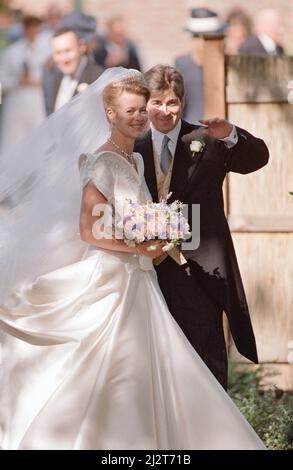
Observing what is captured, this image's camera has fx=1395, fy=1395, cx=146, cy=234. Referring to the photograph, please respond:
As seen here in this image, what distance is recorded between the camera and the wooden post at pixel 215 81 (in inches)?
342

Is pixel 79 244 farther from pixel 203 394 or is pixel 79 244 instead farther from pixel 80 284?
pixel 203 394

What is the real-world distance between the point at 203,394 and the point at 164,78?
64.6 inches

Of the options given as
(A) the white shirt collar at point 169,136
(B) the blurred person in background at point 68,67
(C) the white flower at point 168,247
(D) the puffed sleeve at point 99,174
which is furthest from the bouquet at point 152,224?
(B) the blurred person in background at point 68,67

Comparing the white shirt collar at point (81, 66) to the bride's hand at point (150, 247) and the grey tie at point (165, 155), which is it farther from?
the bride's hand at point (150, 247)

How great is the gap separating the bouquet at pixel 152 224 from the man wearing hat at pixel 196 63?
249 centimetres

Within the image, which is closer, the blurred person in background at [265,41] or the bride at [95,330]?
the bride at [95,330]

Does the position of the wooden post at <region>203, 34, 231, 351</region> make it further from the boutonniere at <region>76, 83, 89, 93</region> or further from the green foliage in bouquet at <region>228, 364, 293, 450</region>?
the boutonniere at <region>76, 83, 89, 93</region>

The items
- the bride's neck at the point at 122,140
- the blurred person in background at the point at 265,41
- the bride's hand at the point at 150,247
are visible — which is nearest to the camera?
the bride's hand at the point at 150,247

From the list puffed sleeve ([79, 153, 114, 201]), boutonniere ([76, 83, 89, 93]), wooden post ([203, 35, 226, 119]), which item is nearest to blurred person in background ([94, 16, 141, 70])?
boutonniere ([76, 83, 89, 93])

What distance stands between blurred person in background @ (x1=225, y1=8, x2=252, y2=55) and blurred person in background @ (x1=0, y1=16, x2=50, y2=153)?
1628 mm

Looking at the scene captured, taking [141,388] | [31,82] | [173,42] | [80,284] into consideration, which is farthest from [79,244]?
[173,42]

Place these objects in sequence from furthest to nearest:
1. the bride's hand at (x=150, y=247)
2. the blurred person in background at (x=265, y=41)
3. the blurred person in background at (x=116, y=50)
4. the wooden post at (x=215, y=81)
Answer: the blurred person in background at (x=116, y=50) → the blurred person in background at (x=265, y=41) → the wooden post at (x=215, y=81) → the bride's hand at (x=150, y=247)

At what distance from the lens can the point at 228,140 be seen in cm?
720

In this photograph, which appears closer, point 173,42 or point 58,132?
point 58,132
